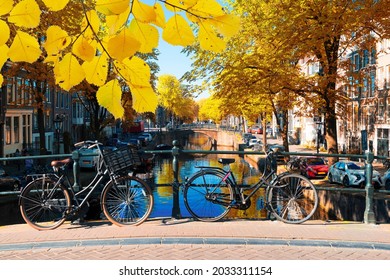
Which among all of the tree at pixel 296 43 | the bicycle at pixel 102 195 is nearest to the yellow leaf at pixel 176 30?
the bicycle at pixel 102 195

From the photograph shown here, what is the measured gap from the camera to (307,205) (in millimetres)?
6234

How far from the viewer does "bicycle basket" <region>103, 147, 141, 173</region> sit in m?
6.02

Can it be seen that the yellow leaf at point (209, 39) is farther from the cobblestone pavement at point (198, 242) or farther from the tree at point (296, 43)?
the tree at point (296, 43)

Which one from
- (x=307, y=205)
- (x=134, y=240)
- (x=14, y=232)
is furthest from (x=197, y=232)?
(x=14, y=232)

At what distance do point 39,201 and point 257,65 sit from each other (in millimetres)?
10569

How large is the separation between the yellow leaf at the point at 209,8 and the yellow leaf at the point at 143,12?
0.14 m

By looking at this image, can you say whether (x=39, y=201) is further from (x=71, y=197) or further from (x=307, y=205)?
(x=307, y=205)

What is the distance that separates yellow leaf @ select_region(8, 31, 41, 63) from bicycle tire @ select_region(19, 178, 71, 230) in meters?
4.86

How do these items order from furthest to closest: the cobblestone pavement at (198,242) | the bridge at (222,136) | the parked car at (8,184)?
the bridge at (222,136), the parked car at (8,184), the cobblestone pavement at (198,242)

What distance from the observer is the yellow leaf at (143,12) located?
1.31 meters

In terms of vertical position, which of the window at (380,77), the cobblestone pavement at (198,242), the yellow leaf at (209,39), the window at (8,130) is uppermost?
the window at (380,77)

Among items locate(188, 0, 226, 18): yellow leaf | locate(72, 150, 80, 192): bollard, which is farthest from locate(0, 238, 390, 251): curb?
locate(188, 0, 226, 18): yellow leaf

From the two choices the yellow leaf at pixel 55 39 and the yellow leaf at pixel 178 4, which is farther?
the yellow leaf at pixel 55 39

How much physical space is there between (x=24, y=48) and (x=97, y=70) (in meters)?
0.25
